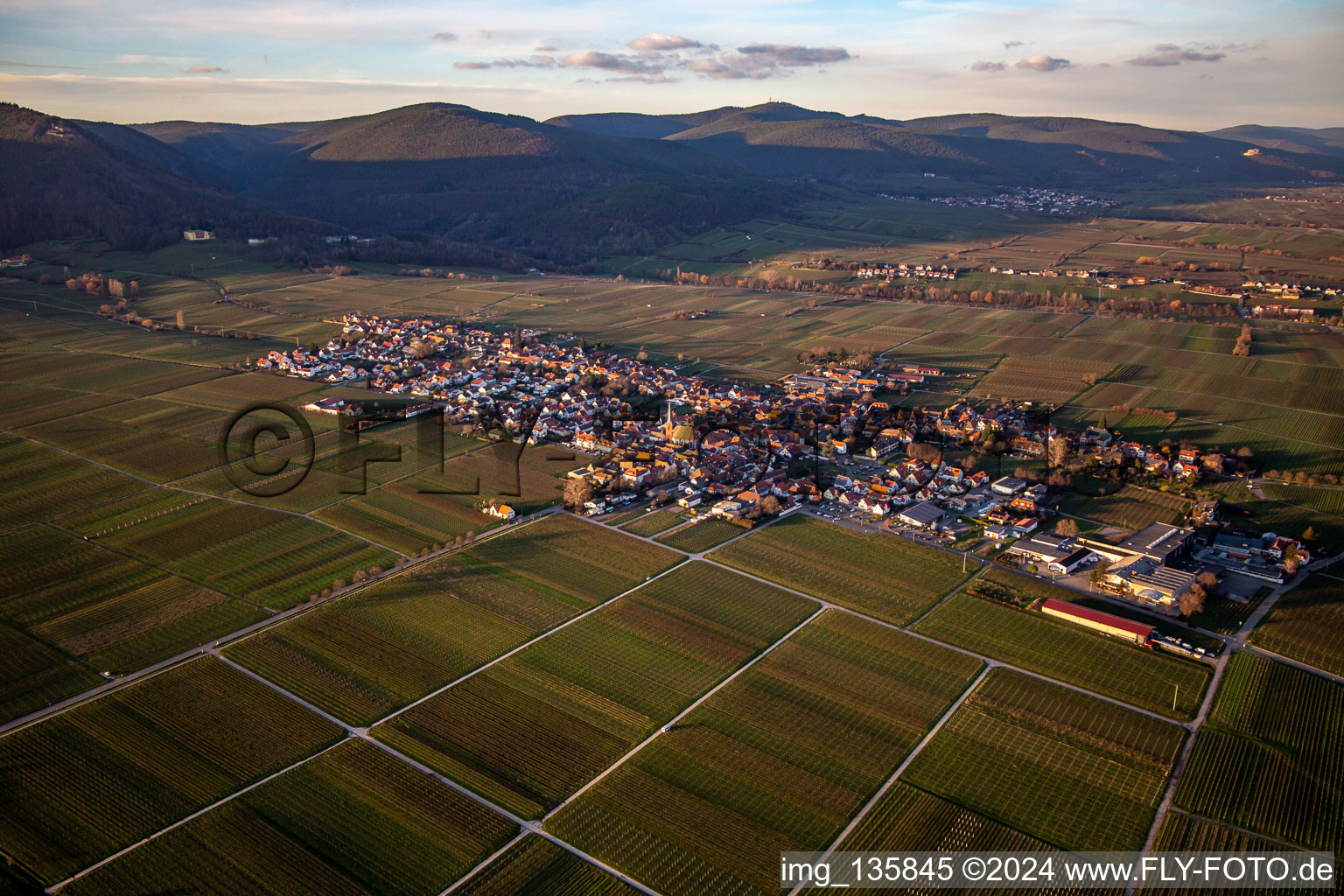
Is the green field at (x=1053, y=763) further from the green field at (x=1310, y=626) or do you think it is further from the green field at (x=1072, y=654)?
the green field at (x=1310, y=626)

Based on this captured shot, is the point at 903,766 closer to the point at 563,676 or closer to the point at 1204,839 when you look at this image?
the point at 1204,839

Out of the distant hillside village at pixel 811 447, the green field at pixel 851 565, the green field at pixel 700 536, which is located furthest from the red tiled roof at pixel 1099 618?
the green field at pixel 700 536

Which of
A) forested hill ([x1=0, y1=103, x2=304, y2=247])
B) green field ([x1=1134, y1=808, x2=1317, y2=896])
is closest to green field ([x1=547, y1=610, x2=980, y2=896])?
green field ([x1=1134, y1=808, x2=1317, y2=896])

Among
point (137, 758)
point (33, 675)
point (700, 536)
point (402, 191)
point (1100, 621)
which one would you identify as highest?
point (402, 191)

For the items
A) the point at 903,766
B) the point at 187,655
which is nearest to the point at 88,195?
the point at 187,655

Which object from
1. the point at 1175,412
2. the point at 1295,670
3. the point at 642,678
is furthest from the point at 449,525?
the point at 1175,412

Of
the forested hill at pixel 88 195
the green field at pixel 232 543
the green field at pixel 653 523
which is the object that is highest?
the forested hill at pixel 88 195
